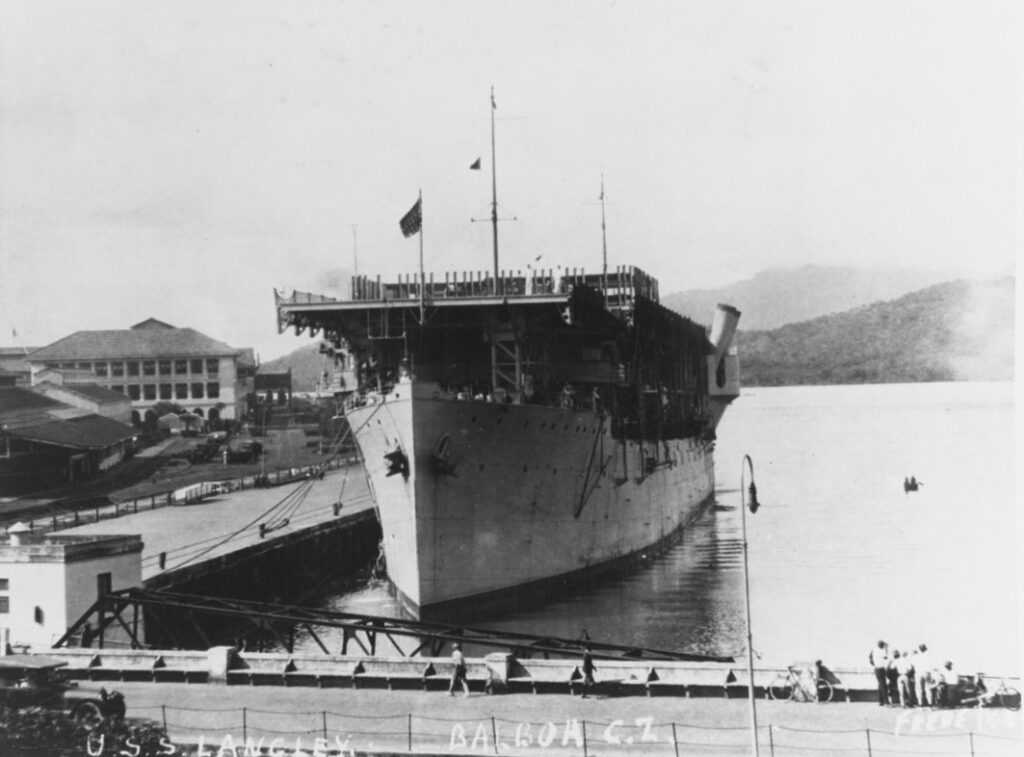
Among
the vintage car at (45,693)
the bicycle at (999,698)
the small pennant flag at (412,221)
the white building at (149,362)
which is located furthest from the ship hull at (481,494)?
the white building at (149,362)

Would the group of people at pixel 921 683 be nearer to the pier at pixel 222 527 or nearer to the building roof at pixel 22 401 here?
the pier at pixel 222 527

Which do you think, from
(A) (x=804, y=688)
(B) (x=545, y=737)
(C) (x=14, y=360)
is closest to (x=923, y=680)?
(A) (x=804, y=688)

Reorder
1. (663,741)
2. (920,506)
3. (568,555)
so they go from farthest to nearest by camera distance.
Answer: (920,506) < (568,555) < (663,741)

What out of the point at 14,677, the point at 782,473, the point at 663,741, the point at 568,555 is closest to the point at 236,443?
the point at 568,555

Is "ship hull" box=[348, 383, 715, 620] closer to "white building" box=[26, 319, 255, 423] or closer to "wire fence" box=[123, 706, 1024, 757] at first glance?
"wire fence" box=[123, 706, 1024, 757]

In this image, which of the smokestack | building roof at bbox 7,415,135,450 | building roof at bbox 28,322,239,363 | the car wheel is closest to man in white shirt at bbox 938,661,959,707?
the car wheel

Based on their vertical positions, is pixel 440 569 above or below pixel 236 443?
below

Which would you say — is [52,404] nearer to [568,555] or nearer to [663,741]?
[568,555]
